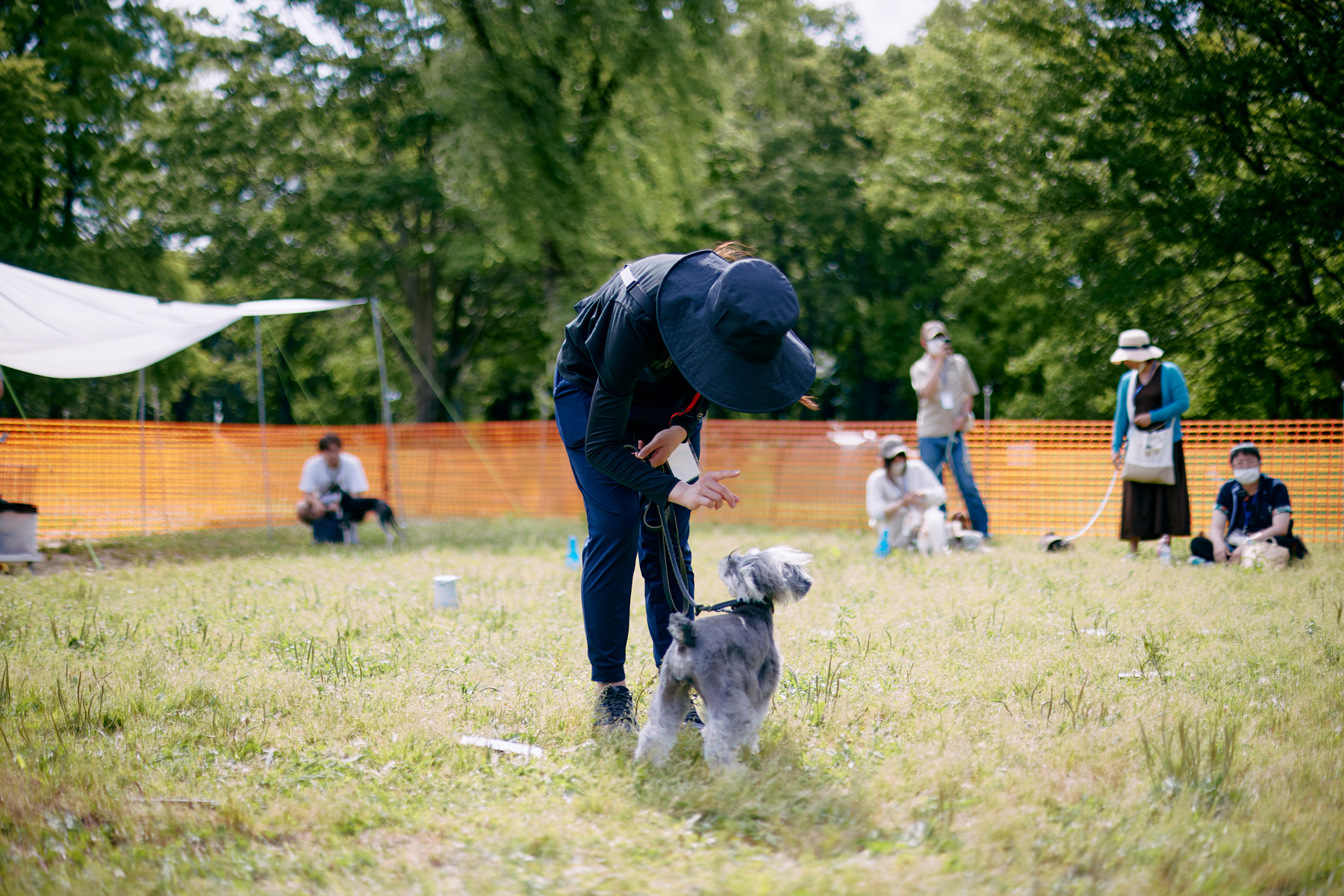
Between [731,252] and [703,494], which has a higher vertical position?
[731,252]

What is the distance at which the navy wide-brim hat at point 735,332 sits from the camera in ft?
8.50

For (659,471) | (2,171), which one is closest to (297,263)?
(2,171)

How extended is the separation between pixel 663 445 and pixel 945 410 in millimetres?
6115

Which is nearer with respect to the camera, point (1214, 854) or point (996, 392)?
point (1214, 854)

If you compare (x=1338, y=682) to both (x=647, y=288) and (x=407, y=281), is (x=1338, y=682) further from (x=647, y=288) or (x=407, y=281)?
(x=407, y=281)

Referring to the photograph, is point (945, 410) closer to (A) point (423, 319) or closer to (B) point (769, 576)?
(B) point (769, 576)

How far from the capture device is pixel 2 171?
17922 mm

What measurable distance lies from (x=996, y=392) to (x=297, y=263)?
20.0 meters

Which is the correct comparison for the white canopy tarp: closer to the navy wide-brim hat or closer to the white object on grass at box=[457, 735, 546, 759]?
the white object on grass at box=[457, 735, 546, 759]

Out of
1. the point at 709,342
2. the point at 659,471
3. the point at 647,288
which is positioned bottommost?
the point at 659,471

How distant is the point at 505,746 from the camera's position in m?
3.26

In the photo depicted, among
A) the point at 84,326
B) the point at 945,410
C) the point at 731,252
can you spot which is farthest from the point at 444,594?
the point at 945,410

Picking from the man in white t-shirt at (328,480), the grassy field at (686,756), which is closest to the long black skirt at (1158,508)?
the grassy field at (686,756)

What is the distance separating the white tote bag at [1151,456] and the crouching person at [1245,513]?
0.43 metres
